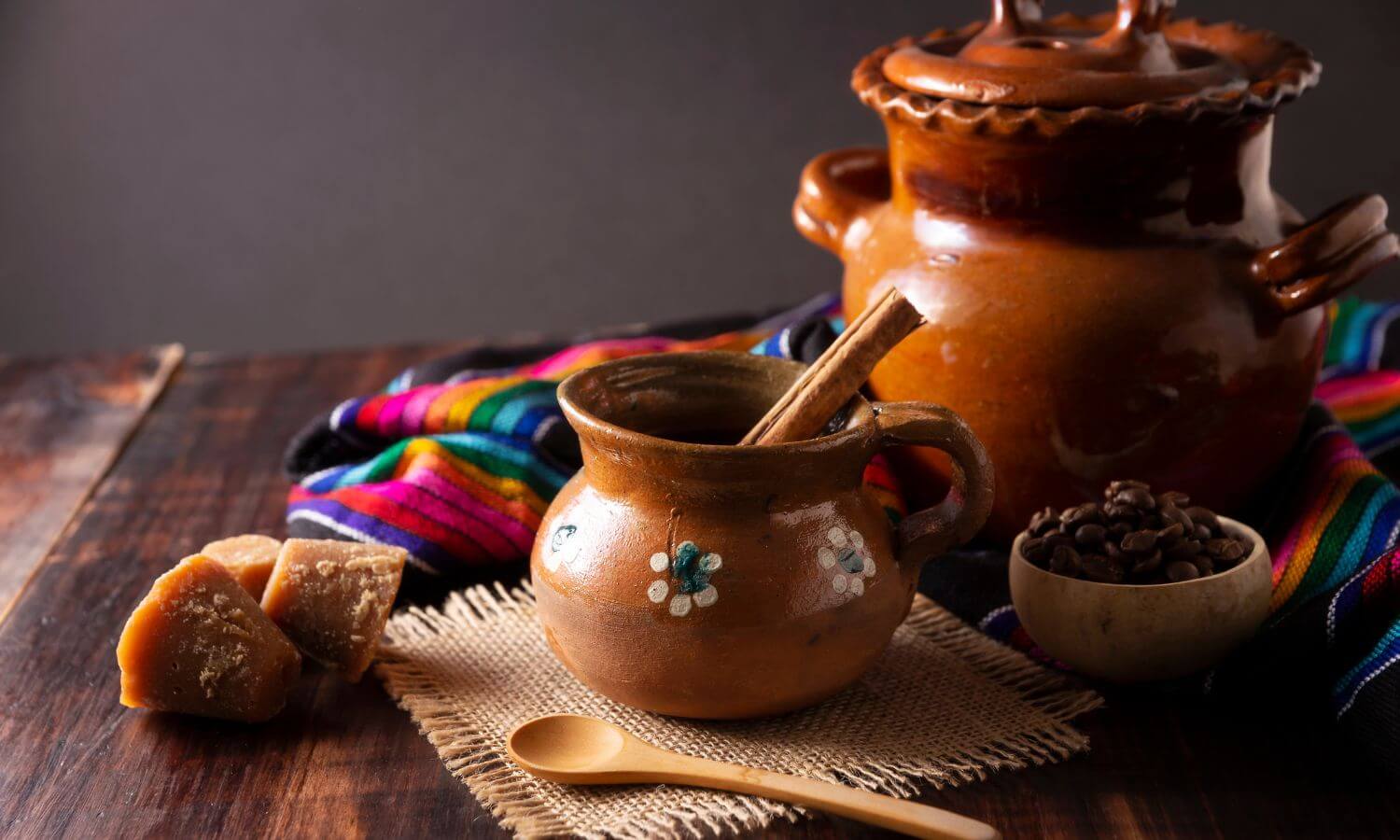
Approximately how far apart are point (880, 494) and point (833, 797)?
14.6 inches

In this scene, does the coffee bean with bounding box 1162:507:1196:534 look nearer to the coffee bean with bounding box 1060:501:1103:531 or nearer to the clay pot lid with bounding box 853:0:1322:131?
the coffee bean with bounding box 1060:501:1103:531

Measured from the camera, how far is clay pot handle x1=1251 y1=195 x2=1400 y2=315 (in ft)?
3.18

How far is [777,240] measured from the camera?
254cm

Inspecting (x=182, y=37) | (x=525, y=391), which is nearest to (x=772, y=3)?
(x=182, y=37)

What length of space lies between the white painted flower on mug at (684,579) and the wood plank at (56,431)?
55 cm

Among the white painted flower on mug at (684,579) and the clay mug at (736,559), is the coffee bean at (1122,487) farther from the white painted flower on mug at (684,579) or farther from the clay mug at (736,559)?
the white painted flower on mug at (684,579)

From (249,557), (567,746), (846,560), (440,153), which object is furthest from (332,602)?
(440,153)

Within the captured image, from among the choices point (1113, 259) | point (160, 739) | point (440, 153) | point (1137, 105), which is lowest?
point (440, 153)

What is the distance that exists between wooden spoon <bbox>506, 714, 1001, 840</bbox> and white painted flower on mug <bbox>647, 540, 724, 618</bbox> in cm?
9

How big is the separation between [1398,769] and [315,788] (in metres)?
0.61

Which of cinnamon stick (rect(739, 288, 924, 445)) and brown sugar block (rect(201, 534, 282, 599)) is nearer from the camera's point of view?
cinnamon stick (rect(739, 288, 924, 445))

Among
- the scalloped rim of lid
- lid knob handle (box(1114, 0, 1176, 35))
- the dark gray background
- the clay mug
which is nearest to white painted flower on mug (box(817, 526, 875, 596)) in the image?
→ the clay mug

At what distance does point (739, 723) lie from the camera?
0.85 m

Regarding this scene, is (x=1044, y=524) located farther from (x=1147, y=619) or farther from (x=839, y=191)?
(x=839, y=191)
